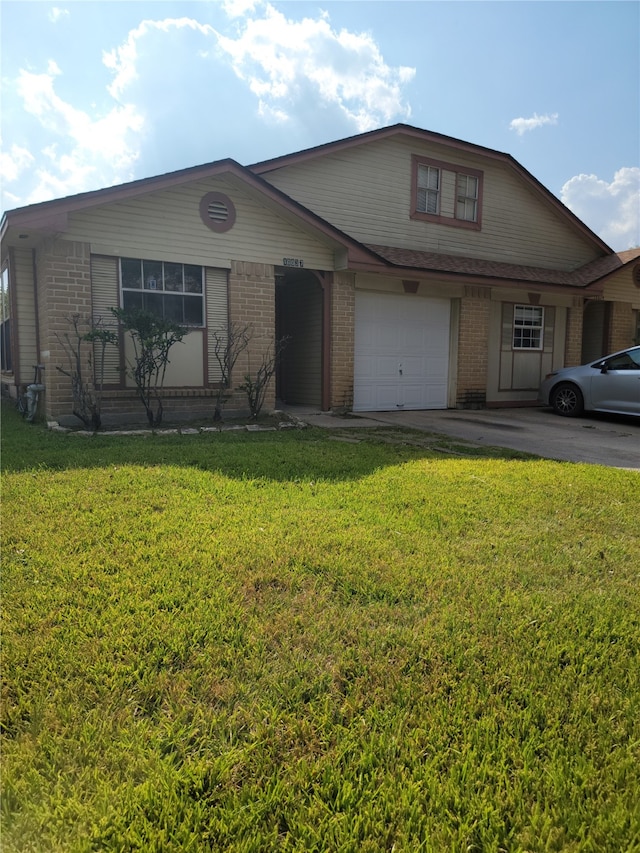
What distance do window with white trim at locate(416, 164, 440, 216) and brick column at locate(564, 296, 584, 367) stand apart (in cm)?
473

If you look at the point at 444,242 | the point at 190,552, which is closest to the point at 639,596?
the point at 190,552

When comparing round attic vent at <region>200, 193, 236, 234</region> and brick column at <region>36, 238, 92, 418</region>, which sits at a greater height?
round attic vent at <region>200, 193, 236, 234</region>

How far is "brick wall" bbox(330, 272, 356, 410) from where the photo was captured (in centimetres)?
1156

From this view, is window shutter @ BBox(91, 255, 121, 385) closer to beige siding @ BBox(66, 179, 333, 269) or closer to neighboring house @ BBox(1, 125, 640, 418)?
neighboring house @ BBox(1, 125, 640, 418)

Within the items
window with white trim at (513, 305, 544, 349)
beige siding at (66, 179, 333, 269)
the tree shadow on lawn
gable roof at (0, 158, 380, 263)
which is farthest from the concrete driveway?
beige siding at (66, 179, 333, 269)

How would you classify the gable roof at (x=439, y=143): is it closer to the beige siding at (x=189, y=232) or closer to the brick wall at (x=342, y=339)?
the beige siding at (x=189, y=232)

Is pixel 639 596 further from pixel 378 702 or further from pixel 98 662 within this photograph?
pixel 98 662

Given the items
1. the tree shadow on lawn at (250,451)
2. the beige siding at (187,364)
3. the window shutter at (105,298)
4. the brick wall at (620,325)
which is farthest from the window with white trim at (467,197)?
the window shutter at (105,298)

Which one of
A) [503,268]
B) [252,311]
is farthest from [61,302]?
[503,268]

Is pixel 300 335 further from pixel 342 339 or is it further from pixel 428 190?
pixel 428 190

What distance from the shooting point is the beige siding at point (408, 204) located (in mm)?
12492

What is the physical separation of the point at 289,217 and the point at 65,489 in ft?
24.6

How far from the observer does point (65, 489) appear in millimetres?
4926

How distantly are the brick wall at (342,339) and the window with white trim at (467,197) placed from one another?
15.2ft
